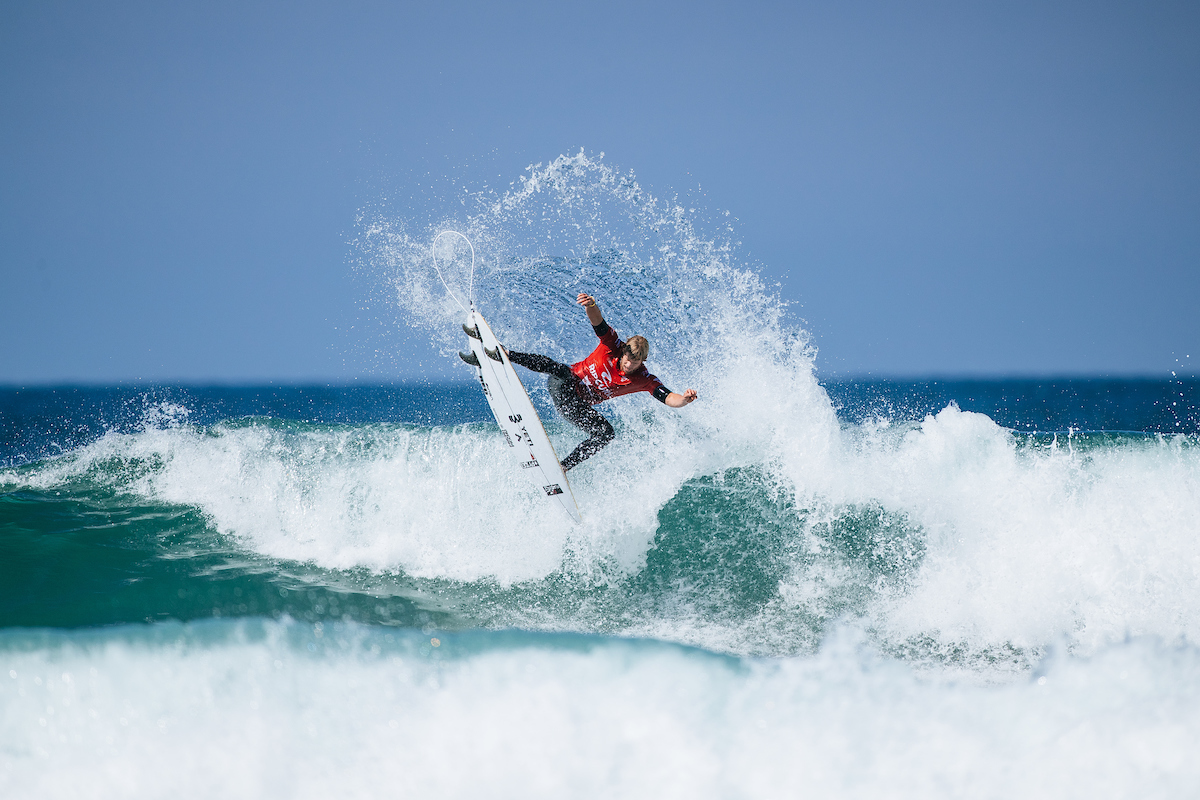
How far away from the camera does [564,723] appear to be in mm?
4082

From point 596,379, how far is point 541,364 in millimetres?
487

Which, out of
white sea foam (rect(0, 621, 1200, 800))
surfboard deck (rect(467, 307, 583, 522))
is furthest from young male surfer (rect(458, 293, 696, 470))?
white sea foam (rect(0, 621, 1200, 800))

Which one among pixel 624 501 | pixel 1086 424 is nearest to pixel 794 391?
pixel 624 501

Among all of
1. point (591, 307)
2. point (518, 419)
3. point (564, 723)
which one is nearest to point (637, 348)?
point (591, 307)

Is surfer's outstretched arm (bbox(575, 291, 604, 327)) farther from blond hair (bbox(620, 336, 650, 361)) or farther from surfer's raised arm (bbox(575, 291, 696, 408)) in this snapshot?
blond hair (bbox(620, 336, 650, 361))

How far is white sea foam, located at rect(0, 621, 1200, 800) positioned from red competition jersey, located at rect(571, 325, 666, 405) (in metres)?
2.06

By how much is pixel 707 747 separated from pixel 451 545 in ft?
11.3

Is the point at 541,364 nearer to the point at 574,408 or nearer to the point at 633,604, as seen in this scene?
the point at 574,408

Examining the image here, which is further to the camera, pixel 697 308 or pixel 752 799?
pixel 697 308

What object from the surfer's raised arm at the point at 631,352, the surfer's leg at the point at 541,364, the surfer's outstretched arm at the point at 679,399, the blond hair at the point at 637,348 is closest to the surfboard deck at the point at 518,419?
the surfer's leg at the point at 541,364

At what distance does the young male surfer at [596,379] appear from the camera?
18.1 ft

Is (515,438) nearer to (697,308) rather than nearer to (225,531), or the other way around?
(697,308)

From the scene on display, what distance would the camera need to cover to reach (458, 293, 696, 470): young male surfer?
5.52 meters

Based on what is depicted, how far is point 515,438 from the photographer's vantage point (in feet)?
20.4
